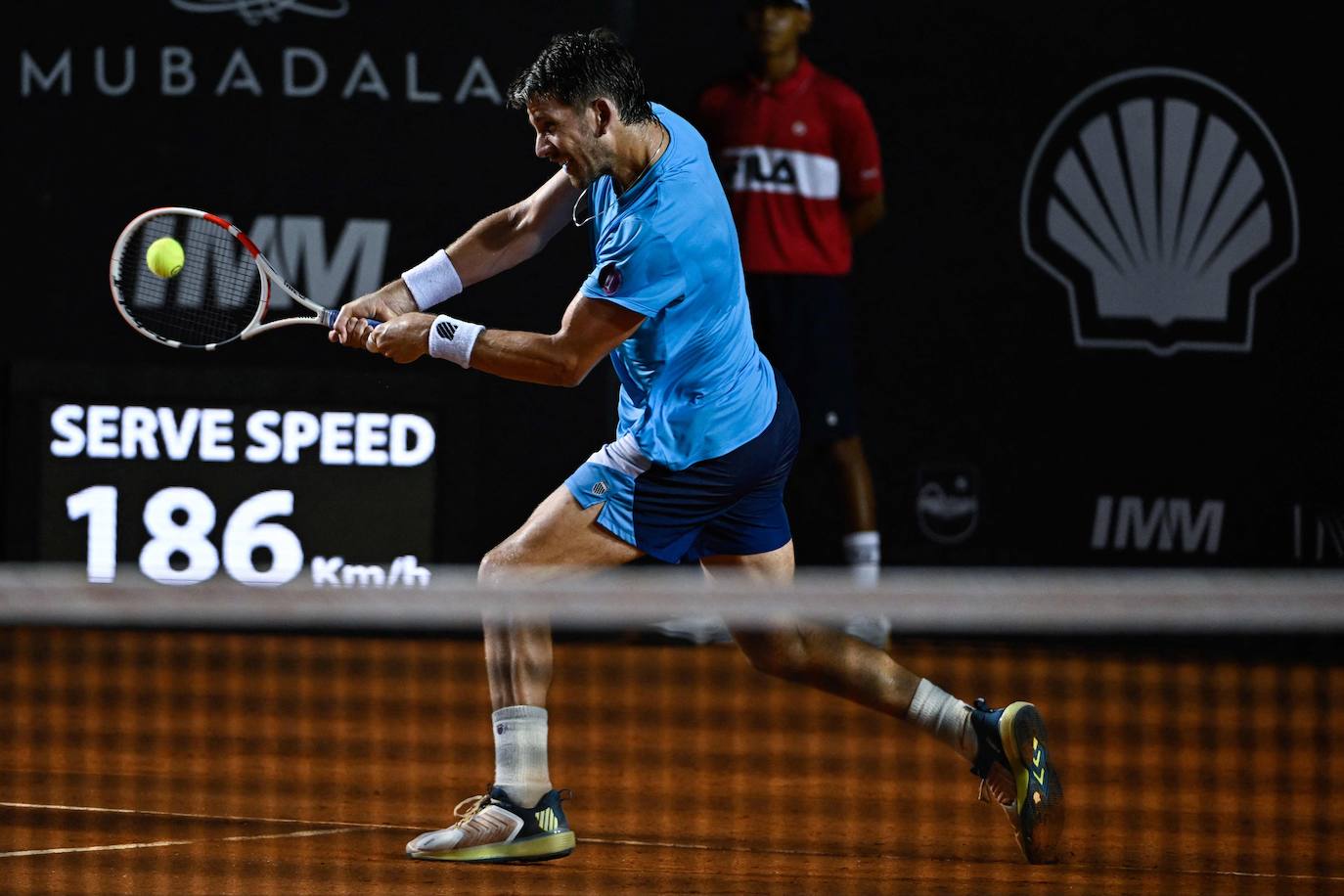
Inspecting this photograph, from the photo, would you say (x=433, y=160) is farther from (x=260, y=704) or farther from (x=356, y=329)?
(x=356, y=329)

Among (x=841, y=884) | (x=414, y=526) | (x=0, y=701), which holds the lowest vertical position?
(x=841, y=884)

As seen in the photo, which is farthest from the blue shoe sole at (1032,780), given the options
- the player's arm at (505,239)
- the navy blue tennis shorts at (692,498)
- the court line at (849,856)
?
the player's arm at (505,239)

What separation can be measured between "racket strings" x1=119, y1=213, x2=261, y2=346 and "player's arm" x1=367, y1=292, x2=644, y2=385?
670 millimetres

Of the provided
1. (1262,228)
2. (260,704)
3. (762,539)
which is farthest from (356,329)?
(1262,228)

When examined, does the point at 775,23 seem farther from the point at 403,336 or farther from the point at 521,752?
the point at 521,752

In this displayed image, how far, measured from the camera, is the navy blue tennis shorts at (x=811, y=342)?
611cm

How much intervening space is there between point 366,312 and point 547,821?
989 millimetres

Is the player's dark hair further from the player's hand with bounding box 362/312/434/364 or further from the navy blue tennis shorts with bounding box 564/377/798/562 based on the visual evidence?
the navy blue tennis shorts with bounding box 564/377/798/562

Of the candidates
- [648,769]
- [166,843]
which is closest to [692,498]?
[166,843]

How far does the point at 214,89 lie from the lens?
622 cm

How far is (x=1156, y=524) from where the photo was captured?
6371mm

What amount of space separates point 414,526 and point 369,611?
11.9 feet

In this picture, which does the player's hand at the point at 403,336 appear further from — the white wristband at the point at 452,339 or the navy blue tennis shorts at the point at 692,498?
the navy blue tennis shorts at the point at 692,498

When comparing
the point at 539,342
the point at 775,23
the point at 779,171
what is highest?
the point at 775,23
